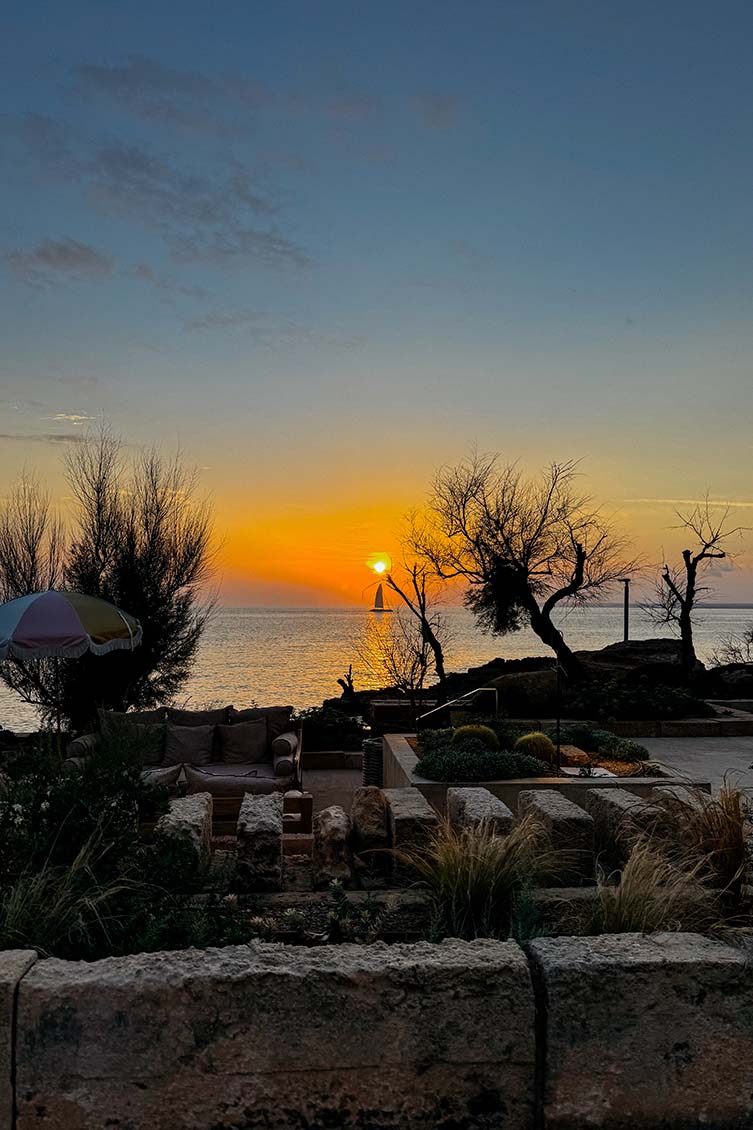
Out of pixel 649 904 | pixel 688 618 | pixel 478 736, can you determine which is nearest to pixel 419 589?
pixel 688 618

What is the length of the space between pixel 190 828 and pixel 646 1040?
2259 mm

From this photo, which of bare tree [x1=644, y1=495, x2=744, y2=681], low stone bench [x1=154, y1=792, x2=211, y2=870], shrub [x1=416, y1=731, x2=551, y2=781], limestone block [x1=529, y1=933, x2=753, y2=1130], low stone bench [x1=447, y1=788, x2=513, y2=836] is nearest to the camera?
limestone block [x1=529, y1=933, x2=753, y2=1130]

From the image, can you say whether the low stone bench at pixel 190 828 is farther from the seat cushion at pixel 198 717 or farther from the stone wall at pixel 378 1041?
the seat cushion at pixel 198 717

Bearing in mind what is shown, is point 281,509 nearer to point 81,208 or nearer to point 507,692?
point 507,692

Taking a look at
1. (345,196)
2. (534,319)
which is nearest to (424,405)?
(534,319)

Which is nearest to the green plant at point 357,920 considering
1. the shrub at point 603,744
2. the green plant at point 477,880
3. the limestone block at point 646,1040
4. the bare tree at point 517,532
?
the green plant at point 477,880

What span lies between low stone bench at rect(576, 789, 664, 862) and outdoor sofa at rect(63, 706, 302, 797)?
16.9 ft

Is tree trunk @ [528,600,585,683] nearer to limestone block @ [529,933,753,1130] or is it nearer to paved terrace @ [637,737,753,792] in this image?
paved terrace @ [637,737,753,792]

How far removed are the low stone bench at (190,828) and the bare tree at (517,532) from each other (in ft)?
51.9

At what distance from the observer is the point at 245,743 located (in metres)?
10.6

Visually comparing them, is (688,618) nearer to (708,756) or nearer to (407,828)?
(708,756)

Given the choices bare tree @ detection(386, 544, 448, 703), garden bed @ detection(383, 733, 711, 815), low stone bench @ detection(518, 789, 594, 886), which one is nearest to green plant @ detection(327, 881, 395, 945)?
low stone bench @ detection(518, 789, 594, 886)

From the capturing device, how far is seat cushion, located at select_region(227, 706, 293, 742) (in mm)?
10672

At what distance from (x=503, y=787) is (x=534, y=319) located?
6.98m
